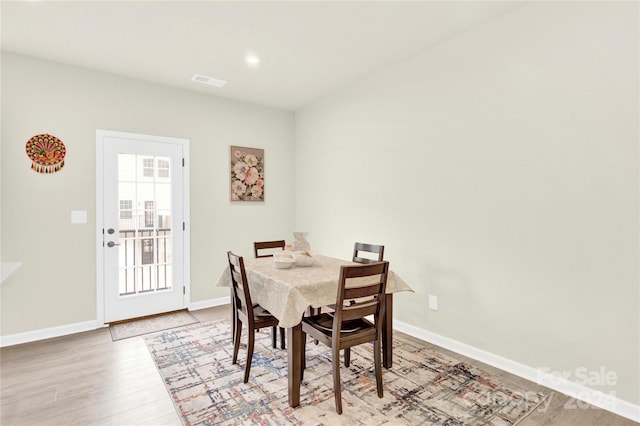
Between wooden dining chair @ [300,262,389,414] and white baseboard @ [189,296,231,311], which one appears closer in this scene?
wooden dining chair @ [300,262,389,414]

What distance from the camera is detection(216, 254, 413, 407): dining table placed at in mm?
2014

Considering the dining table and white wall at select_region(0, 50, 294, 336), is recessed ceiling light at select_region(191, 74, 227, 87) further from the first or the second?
the dining table

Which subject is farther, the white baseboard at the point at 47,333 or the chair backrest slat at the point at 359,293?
the white baseboard at the point at 47,333

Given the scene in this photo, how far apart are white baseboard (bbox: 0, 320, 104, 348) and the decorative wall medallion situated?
1.56m

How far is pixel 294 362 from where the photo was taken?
2.04 meters

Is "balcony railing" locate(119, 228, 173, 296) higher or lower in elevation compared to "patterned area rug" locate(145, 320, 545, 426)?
higher

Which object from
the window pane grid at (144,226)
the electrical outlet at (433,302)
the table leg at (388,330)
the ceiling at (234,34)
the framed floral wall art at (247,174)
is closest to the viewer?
the ceiling at (234,34)

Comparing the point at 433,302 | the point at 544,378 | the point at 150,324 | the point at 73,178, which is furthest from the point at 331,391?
the point at 73,178

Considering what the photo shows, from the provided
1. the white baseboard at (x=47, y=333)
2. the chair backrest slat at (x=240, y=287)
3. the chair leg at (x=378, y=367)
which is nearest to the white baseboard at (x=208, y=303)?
the white baseboard at (x=47, y=333)

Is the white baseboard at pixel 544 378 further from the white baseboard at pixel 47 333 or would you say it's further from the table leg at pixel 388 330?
the white baseboard at pixel 47 333

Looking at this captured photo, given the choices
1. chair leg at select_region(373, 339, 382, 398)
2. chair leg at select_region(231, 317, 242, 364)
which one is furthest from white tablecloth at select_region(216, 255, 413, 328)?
chair leg at select_region(373, 339, 382, 398)

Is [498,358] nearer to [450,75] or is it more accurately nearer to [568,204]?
[568,204]

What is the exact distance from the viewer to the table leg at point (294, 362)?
2035 millimetres

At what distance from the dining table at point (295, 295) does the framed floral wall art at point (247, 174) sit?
2.02 m
